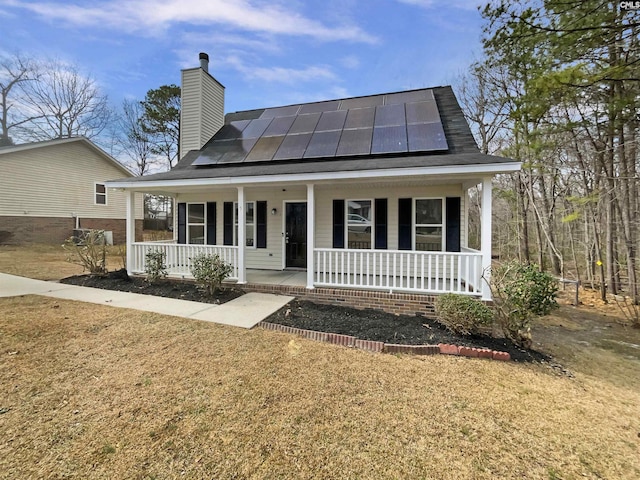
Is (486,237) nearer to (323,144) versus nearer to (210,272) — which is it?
(323,144)

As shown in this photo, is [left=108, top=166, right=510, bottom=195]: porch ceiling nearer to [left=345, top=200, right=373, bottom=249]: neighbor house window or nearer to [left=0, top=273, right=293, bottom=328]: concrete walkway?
[left=345, top=200, right=373, bottom=249]: neighbor house window

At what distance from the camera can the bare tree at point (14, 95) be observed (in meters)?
21.1

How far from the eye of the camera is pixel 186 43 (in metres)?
12.2

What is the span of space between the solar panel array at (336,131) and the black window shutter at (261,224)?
141 cm

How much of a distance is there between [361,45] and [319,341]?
558 inches

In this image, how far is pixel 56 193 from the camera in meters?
15.1

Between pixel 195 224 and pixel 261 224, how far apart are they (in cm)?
227

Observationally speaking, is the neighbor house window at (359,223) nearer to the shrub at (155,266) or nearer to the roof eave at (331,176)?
the roof eave at (331,176)

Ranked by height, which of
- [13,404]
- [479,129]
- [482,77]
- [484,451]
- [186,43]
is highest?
[186,43]

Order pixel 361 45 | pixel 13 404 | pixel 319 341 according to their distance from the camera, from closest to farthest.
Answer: pixel 13 404, pixel 319 341, pixel 361 45

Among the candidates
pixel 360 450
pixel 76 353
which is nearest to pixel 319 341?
pixel 360 450

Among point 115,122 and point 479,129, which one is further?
point 115,122

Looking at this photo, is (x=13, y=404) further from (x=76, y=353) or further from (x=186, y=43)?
(x=186, y=43)

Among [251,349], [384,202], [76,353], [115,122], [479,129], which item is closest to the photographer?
[76,353]
